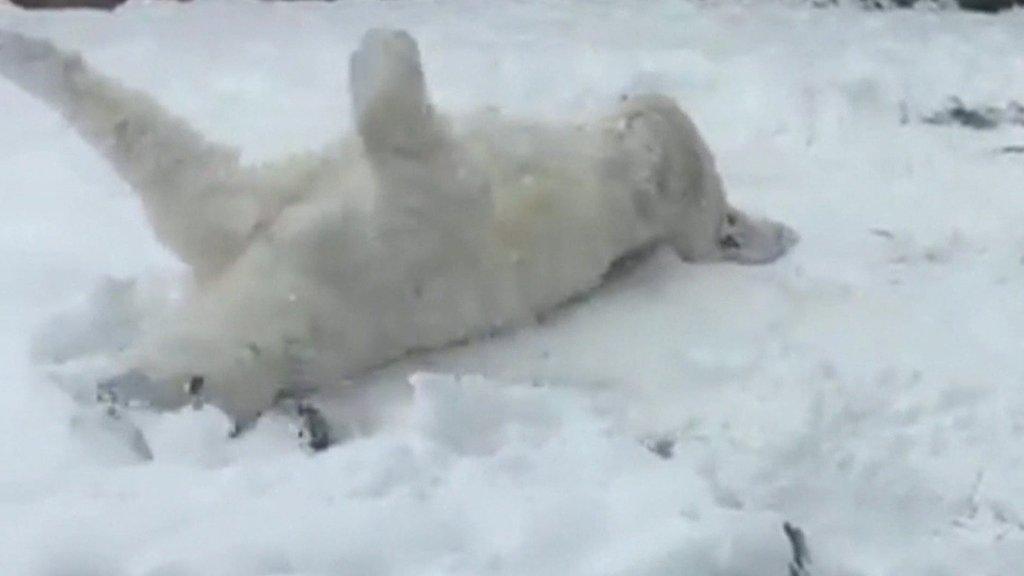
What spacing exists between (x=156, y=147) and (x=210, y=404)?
55cm

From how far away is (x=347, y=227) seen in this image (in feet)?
10.9

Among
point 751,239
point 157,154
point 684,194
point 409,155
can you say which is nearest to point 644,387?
point 409,155

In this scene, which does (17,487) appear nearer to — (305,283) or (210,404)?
(210,404)

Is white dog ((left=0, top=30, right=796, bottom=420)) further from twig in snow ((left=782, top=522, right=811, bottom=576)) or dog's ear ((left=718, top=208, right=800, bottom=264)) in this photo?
twig in snow ((left=782, top=522, right=811, bottom=576))

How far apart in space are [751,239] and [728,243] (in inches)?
2.2

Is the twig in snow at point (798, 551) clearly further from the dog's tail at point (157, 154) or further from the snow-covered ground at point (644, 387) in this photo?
the dog's tail at point (157, 154)

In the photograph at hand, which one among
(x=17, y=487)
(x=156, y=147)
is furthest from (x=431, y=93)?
(x=17, y=487)

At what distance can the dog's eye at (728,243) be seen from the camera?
13.4ft

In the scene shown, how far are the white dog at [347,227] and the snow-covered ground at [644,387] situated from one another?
0.09 m

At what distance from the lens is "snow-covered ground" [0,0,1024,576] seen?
2.65 metres

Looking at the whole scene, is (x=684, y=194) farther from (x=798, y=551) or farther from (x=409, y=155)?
(x=798, y=551)

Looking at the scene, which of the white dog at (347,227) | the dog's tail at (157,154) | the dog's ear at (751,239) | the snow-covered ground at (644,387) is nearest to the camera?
the snow-covered ground at (644,387)

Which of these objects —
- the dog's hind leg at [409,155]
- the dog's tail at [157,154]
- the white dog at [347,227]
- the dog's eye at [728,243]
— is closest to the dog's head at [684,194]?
the dog's eye at [728,243]

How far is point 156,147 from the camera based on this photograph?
342 centimetres
